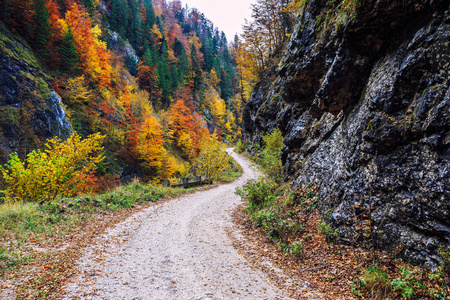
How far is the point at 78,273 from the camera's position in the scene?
4.53 metres

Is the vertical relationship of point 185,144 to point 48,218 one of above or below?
above

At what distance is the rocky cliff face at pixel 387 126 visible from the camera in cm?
404

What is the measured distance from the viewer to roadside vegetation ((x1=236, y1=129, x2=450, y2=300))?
11.8ft

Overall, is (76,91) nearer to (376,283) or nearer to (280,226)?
(280,226)

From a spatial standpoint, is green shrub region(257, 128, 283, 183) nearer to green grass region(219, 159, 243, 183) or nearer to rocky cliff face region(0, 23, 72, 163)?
green grass region(219, 159, 243, 183)

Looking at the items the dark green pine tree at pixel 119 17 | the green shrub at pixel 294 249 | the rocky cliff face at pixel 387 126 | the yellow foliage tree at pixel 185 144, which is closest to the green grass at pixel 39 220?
the green shrub at pixel 294 249

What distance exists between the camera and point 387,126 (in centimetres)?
520

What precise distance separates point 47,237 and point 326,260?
8.37 m

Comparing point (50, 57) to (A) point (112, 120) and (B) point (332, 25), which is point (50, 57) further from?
(B) point (332, 25)

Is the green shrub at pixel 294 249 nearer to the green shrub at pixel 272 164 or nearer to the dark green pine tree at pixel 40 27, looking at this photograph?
the green shrub at pixel 272 164

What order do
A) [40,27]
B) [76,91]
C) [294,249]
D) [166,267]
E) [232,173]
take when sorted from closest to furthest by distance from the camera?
[166,267] < [294,249] < [40,27] < [76,91] < [232,173]

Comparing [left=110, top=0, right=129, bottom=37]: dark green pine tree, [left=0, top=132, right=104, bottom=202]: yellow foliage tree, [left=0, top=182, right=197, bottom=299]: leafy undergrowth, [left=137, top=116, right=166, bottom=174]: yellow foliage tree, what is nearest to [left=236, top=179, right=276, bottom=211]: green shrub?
[left=0, top=182, right=197, bottom=299]: leafy undergrowth

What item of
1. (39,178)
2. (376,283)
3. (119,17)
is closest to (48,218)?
(39,178)

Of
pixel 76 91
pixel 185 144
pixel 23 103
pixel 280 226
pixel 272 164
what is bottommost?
pixel 280 226
